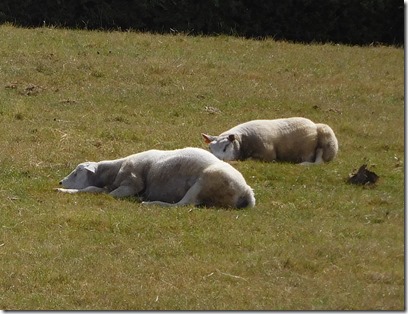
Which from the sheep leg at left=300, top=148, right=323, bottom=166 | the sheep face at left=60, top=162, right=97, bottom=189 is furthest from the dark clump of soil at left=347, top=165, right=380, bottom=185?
the sheep face at left=60, top=162, right=97, bottom=189

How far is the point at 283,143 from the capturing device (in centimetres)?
1462

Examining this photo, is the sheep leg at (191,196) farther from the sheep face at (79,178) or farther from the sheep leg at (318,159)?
the sheep leg at (318,159)

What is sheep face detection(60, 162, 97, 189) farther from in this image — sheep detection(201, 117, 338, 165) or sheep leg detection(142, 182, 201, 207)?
sheep detection(201, 117, 338, 165)

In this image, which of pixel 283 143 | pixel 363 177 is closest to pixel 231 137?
pixel 283 143

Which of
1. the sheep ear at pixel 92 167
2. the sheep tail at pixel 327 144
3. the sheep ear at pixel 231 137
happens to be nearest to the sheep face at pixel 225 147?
the sheep ear at pixel 231 137

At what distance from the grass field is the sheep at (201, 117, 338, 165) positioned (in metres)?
0.30

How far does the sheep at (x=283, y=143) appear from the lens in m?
14.5

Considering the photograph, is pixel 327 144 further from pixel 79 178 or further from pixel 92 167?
pixel 79 178

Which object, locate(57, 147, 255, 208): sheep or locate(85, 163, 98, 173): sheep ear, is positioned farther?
locate(85, 163, 98, 173): sheep ear

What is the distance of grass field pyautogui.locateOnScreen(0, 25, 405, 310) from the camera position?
8.95 metres

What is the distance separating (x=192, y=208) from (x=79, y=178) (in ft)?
5.64

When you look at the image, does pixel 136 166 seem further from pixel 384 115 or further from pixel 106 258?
pixel 384 115

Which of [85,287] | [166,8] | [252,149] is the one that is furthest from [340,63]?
[85,287]

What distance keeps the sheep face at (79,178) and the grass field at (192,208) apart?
18 cm
